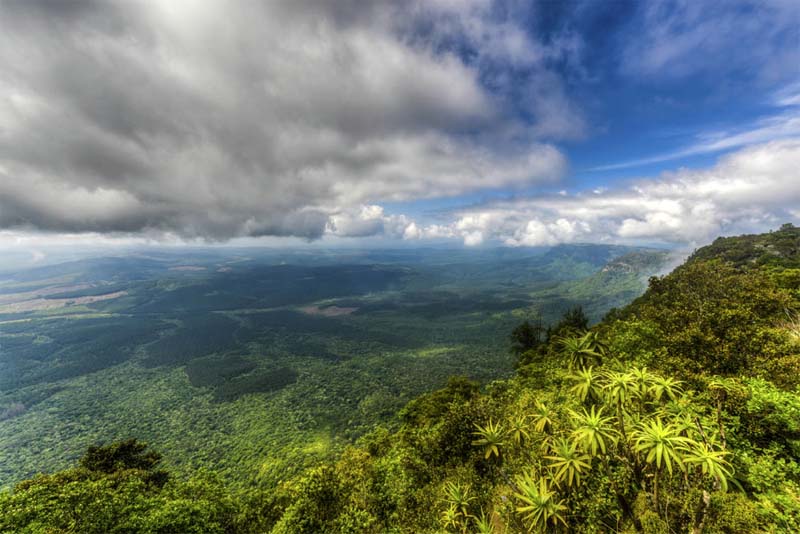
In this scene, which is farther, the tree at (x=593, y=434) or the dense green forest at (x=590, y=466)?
the dense green forest at (x=590, y=466)

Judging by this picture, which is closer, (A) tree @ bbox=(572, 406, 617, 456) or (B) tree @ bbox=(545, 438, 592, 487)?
(A) tree @ bbox=(572, 406, 617, 456)

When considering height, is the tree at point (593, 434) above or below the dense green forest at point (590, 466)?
above

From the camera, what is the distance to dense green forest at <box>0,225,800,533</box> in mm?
10430

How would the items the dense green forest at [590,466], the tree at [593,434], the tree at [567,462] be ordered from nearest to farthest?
the tree at [593,434] < the tree at [567,462] < the dense green forest at [590,466]

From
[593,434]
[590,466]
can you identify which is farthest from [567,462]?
[593,434]

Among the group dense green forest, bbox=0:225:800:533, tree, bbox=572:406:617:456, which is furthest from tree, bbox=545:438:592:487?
tree, bbox=572:406:617:456

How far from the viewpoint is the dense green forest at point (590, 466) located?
10430mm

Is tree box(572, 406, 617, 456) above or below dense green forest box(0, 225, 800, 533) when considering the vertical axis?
above

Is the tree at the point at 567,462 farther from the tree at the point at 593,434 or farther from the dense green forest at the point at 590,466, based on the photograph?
the tree at the point at 593,434

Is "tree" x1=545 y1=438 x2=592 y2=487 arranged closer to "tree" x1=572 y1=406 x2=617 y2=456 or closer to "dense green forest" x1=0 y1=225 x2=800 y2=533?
"dense green forest" x1=0 y1=225 x2=800 y2=533

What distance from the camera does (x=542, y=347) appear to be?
54500mm

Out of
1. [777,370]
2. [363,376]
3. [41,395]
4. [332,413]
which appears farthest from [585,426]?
[41,395]

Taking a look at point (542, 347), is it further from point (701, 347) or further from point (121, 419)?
point (121, 419)

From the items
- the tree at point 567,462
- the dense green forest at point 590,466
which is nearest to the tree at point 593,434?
the dense green forest at point 590,466
